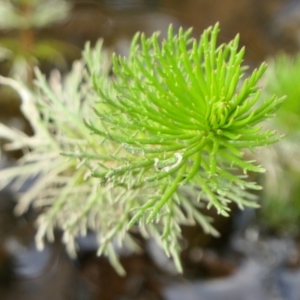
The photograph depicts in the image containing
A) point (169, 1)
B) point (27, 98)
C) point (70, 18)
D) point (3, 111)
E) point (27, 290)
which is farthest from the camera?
point (169, 1)

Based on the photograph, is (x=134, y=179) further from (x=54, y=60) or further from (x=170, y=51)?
(x=54, y=60)

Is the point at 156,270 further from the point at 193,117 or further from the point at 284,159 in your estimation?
the point at 193,117

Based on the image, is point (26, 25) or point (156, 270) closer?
point (156, 270)

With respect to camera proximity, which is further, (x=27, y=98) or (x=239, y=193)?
(x=27, y=98)

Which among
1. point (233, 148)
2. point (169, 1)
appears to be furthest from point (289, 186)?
point (169, 1)

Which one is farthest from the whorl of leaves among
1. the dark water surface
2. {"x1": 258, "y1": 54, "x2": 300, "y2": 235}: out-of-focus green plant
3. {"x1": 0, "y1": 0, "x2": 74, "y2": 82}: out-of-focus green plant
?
{"x1": 0, "y1": 0, "x2": 74, "y2": 82}: out-of-focus green plant

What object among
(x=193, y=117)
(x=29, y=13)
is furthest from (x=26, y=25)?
(x=193, y=117)

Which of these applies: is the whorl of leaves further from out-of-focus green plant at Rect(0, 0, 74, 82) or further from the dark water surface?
out-of-focus green plant at Rect(0, 0, 74, 82)

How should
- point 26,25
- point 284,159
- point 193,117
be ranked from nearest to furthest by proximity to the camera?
point 193,117, point 284,159, point 26,25

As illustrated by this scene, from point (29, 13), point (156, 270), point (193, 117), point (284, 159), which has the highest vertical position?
point (29, 13)
